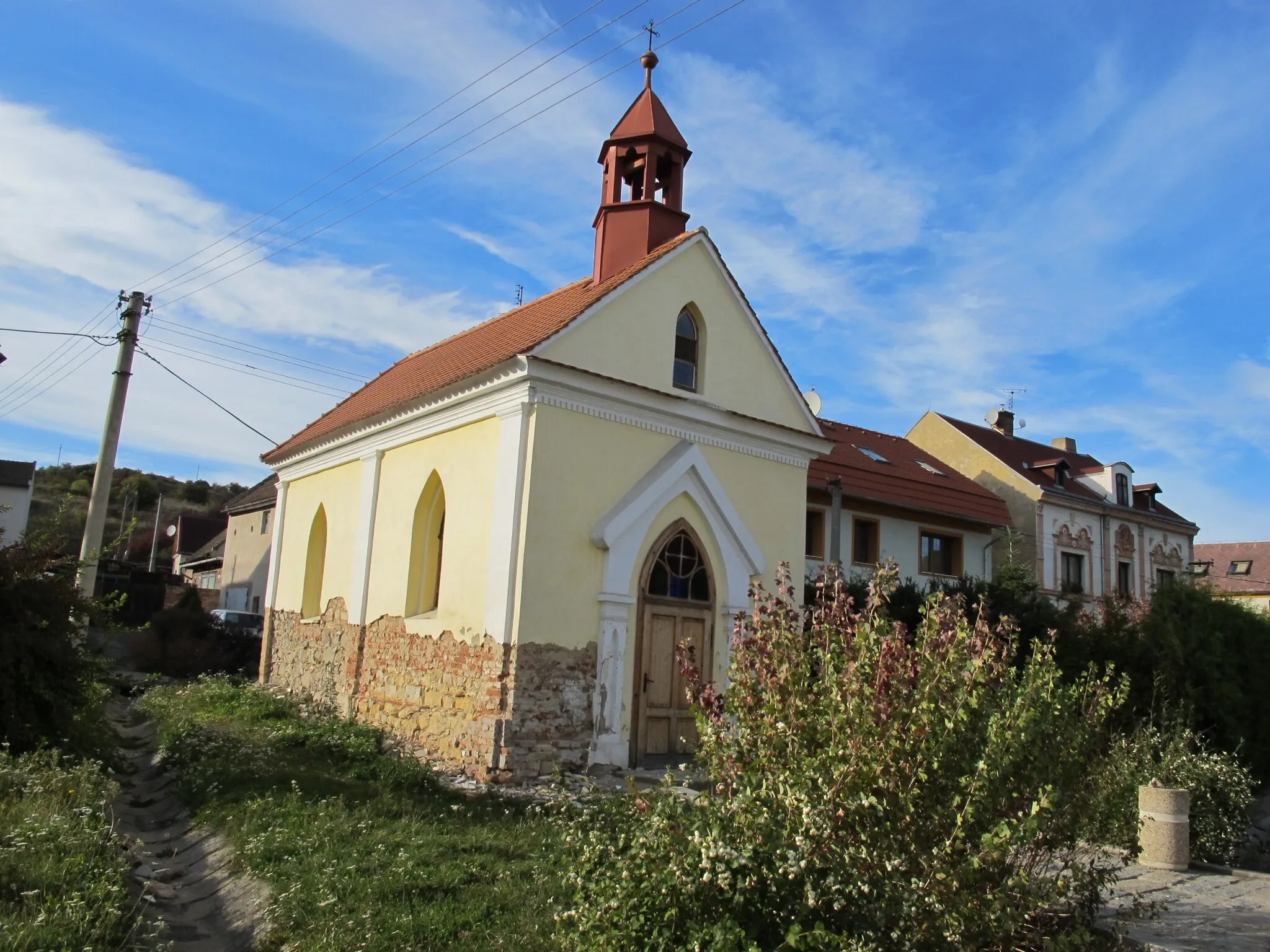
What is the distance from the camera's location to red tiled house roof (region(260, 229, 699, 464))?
1289 cm

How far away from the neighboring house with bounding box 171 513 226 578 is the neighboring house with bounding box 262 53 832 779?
43786 mm

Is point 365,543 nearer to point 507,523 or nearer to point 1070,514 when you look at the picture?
point 507,523

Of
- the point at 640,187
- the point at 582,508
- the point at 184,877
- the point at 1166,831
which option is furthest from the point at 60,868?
the point at 640,187

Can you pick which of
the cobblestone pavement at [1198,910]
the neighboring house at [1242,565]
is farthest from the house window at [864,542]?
the neighboring house at [1242,565]

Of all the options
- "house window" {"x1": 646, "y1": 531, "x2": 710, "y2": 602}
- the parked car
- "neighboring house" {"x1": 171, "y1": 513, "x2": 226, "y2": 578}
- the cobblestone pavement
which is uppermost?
"neighboring house" {"x1": 171, "y1": 513, "x2": 226, "y2": 578}

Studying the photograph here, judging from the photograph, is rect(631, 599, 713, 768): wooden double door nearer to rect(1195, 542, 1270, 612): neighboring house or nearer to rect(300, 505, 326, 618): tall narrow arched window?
rect(300, 505, 326, 618): tall narrow arched window

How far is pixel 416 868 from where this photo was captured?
737 centimetres

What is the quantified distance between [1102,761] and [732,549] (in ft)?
25.1

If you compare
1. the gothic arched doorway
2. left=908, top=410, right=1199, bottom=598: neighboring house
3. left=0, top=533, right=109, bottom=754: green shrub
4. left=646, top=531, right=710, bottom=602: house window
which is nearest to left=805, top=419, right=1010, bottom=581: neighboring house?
left=908, top=410, right=1199, bottom=598: neighboring house

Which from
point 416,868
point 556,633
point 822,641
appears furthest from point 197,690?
point 822,641

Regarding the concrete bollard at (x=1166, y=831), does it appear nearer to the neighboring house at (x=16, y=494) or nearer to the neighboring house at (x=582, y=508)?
the neighboring house at (x=582, y=508)

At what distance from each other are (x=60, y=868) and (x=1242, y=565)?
5486 cm

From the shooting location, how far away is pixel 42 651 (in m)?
10.6

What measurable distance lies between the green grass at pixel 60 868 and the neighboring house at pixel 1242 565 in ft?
159
